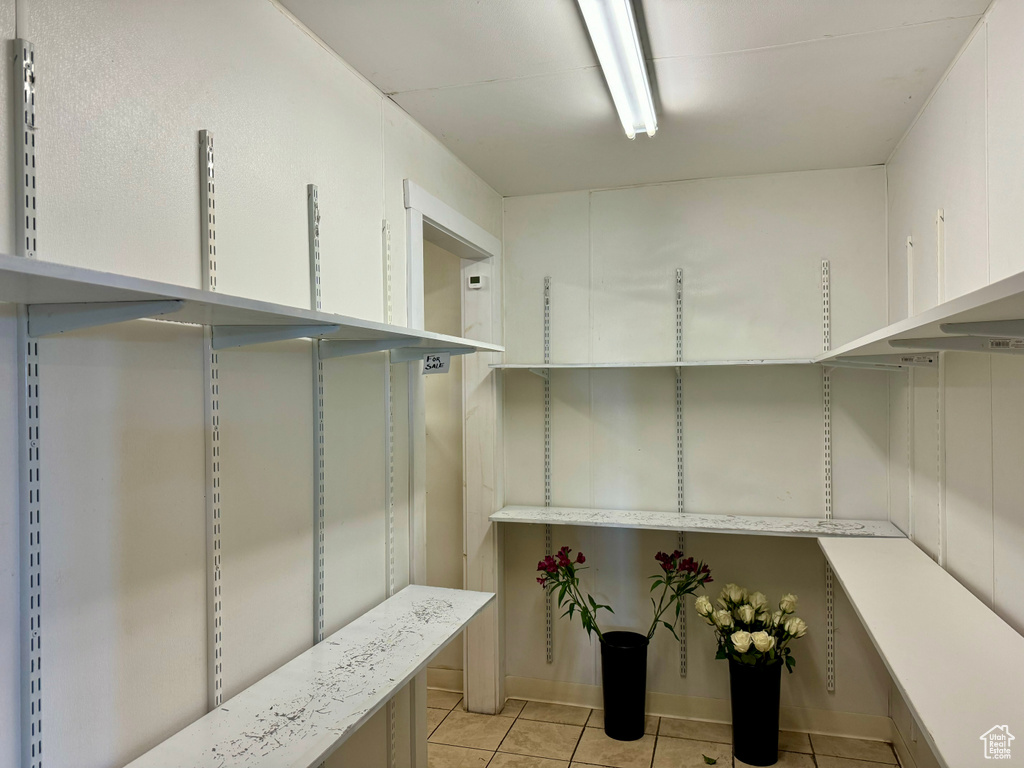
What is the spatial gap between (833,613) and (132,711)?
283 cm

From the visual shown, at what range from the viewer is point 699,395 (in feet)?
10.5

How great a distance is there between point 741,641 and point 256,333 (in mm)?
2301

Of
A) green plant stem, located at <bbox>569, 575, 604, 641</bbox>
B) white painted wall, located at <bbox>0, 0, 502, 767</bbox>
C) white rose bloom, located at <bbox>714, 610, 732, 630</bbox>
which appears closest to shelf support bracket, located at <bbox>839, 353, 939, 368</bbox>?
white rose bloom, located at <bbox>714, 610, 732, 630</bbox>

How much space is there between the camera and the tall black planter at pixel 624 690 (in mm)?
2992

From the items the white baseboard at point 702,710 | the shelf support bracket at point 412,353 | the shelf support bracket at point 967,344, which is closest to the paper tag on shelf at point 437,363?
the shelf support bracket at point 412,353

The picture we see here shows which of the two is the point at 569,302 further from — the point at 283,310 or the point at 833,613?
the point at 283,310

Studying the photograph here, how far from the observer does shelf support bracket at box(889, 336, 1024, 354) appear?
1.27 metres

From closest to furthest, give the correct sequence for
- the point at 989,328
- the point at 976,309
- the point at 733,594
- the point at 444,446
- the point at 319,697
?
the point at 976,309 → the point at 989,328 → the point at 319,697 → the point at 733,594 → the point at 444,446

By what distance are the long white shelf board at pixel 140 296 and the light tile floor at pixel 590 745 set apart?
2182mm

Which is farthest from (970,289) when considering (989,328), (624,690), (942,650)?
(624,690)

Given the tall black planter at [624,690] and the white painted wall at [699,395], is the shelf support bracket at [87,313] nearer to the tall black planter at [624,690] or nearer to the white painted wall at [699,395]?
the white painted wall at [699,395]

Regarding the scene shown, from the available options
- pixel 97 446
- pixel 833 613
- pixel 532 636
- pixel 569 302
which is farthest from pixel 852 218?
pixel 97 446

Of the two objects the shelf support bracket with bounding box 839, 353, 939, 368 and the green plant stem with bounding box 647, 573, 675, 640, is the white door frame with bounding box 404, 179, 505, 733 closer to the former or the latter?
the green plant stem with bounding box 647, 573, 675, 640

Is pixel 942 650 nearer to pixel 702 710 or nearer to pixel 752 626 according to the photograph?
pixel 752 626
